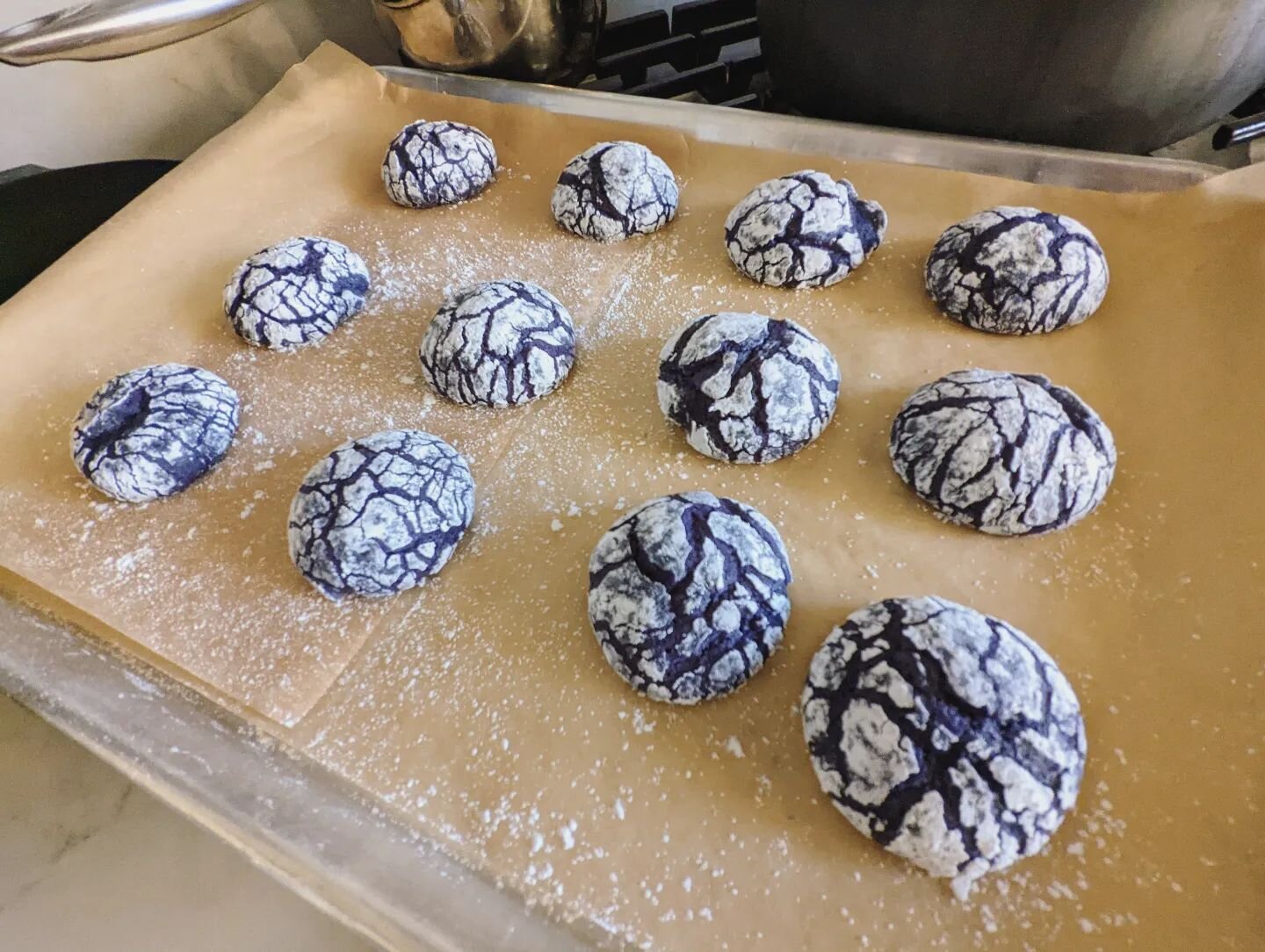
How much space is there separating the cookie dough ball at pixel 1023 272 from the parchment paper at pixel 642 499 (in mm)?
48

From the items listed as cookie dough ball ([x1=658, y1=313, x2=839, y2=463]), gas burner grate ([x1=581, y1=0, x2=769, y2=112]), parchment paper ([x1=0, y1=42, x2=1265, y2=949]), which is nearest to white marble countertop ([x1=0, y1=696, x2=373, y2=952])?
parchment paper ([x1=0, y1=42, x2=1265, y2=949])

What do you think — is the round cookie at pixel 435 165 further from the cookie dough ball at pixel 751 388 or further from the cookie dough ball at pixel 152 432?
the cookie dough ball at pixel 751 388

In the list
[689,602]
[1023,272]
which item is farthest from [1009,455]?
[689,602]

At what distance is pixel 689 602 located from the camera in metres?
0.99

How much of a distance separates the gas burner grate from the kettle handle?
955 mm

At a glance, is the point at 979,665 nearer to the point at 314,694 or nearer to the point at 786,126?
the point at 314,694

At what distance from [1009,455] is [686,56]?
4.47ft

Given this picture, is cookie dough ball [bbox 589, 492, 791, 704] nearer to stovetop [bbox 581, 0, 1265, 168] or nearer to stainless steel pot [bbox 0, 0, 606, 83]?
stainless steel pot [bbox 0, 0, 606, 83]

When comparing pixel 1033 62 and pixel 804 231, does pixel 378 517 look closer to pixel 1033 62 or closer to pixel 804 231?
pixel 804 231

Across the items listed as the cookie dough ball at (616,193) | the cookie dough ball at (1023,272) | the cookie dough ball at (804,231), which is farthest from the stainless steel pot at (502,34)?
the cookie dough ball at (1023,272)

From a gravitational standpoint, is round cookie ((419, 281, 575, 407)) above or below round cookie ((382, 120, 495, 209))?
below

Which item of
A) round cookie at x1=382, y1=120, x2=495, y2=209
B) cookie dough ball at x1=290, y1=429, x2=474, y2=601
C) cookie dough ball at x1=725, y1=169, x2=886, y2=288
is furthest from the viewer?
round cookie at x1=382, y1=120, x2=495, y2=209

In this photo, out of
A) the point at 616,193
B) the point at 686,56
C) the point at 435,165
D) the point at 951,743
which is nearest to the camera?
the point at 951,743

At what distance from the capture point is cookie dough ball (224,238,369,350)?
142cm
